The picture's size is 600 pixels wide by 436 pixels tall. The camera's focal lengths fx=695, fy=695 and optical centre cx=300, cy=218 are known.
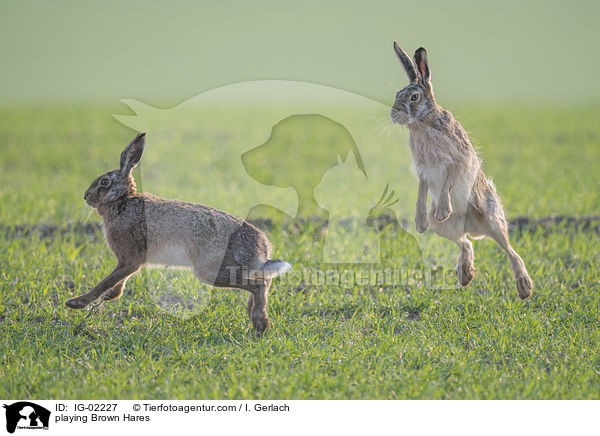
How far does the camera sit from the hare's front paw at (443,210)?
4645 millimetres

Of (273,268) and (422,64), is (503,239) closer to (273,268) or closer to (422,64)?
(422,64)

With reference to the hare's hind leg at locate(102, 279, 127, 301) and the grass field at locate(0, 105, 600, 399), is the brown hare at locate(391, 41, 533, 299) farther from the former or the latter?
the hare's hind leg at locate(102, 279, 127, 301)

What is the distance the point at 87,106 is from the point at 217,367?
54.2ft

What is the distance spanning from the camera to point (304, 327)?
5398mm

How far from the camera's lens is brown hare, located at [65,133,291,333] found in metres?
4.71

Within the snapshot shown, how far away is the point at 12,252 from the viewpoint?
6977mm

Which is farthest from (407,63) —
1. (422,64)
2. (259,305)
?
(259,305)

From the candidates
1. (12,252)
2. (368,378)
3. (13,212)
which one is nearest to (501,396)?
(368,378)

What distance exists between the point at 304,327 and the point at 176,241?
1277mm

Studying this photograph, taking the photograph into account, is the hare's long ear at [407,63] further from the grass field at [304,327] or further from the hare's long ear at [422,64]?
the grass field at [304,327]

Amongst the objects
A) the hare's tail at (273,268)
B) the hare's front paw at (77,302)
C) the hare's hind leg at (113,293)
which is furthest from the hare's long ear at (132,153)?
the hare's tail at (273,268)

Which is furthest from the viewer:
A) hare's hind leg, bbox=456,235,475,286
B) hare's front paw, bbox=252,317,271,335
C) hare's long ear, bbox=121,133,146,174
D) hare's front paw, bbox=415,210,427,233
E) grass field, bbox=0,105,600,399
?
hare's hind leg, bbox=456,235,475,286

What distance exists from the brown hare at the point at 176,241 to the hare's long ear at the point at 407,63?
4.98 ft
